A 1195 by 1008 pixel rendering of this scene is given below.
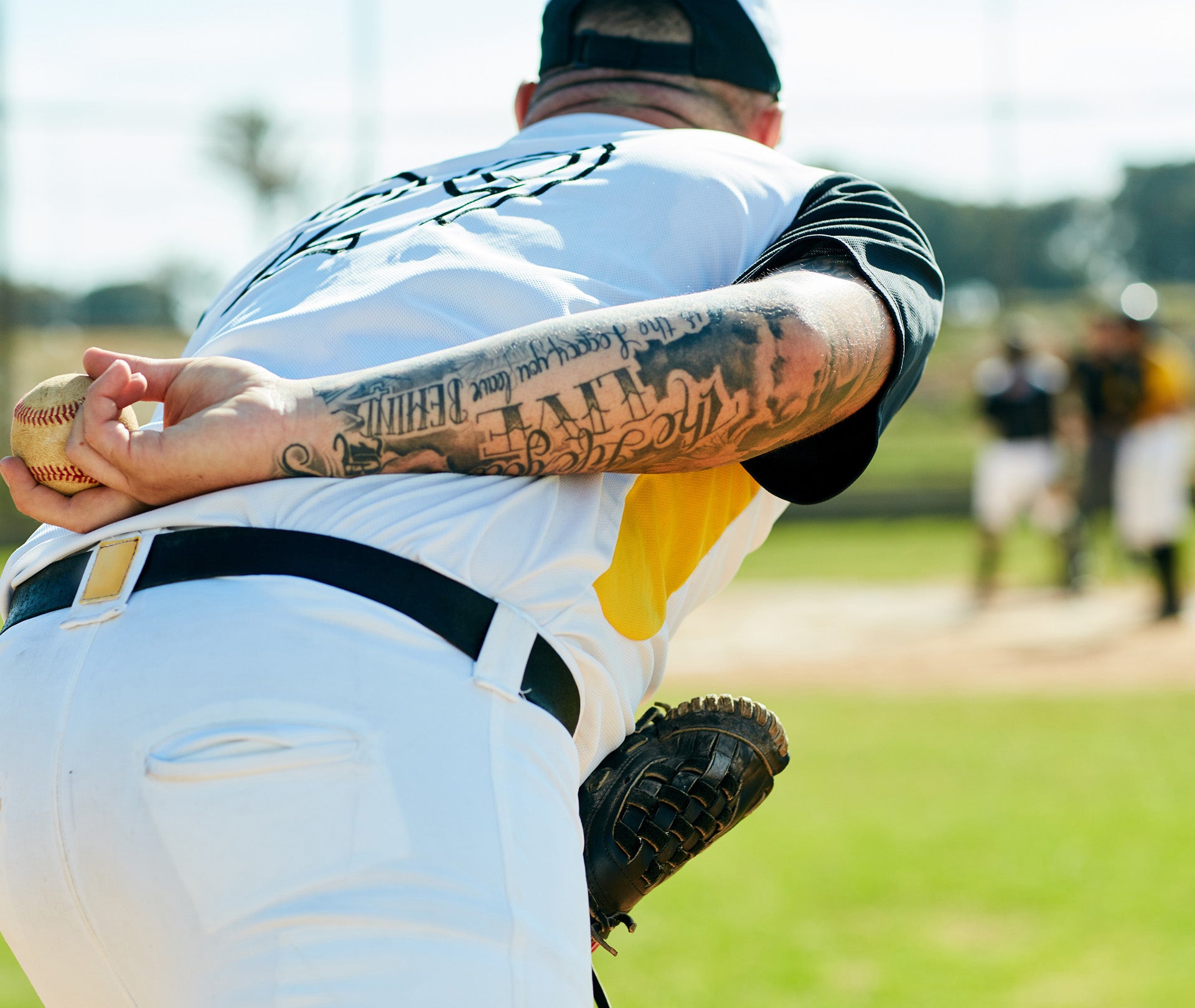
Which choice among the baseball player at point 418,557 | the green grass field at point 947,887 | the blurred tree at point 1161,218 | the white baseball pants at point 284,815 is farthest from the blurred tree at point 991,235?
the white baseball pants at point 284,815

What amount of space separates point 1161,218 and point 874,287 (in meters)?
21.5

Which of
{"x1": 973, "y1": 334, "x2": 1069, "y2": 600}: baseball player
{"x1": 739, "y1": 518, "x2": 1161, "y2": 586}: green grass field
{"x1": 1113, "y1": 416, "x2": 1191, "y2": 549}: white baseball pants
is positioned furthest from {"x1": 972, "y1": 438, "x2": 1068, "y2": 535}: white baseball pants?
{"x1": 739, "y1": 518, "x2": 1161, "y2": 586}: green grass field

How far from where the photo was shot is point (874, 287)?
1521mm

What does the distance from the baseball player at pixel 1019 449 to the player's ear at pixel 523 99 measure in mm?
10243

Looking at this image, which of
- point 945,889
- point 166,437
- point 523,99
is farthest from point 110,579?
point 945,889

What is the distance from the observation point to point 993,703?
805 cm

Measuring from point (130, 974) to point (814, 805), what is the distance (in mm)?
4987

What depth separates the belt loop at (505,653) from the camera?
1.31m

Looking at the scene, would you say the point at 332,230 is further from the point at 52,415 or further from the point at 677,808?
the point at 677,808

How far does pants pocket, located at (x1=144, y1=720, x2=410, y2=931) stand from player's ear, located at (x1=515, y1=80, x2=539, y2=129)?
55.3 inches

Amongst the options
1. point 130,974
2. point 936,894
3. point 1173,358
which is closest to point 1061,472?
point 1173,358

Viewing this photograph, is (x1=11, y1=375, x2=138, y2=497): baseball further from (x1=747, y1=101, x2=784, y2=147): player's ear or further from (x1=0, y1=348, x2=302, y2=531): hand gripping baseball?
(x1=747, y1=101, x2=784, y2=147): player's ear

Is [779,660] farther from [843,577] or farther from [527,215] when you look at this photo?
[527,215]

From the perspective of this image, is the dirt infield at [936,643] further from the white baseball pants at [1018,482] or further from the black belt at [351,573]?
the black belt at [351,573]
